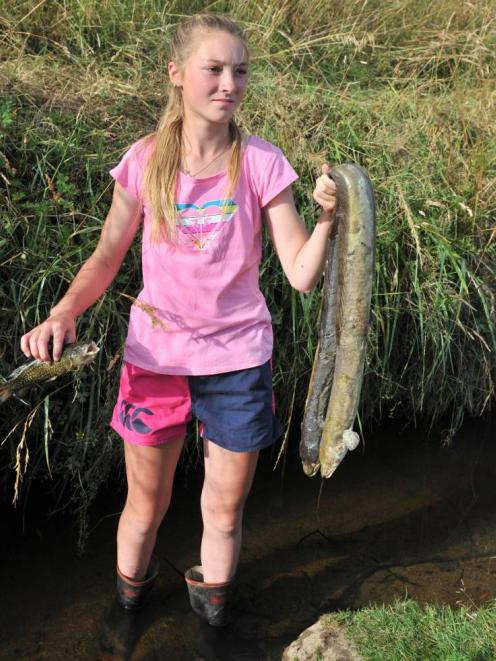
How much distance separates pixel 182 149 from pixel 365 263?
71 centimetres

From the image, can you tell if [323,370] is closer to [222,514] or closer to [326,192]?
[326,192]

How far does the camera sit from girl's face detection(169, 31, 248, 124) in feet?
7.84

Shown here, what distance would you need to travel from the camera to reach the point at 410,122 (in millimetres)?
4566

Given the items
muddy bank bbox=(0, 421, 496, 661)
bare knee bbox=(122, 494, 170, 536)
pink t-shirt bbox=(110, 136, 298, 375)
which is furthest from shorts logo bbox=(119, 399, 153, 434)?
muddy bank bbox=(0, 421, 496, 661)

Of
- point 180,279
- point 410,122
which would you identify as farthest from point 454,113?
point 180,279

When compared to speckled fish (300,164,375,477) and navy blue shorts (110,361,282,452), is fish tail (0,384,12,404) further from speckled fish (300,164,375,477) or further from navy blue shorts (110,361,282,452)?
speckled fish (300,164,375,477)

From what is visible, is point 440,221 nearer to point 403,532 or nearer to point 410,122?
point 410,122

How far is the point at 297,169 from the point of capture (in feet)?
13.2

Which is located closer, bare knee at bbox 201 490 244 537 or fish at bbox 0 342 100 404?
fish at bbox 0 342 100 404

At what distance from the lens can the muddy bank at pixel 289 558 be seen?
302 centimetres

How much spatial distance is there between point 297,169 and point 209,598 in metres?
2.05

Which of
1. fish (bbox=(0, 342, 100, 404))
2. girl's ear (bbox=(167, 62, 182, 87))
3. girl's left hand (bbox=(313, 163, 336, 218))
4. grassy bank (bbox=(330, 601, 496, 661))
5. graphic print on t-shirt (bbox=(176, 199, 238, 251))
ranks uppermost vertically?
girl's ear (bbox=(167, 62, 182, 87))

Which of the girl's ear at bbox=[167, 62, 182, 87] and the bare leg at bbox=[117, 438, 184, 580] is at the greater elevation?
the girl's ear at bbox=[167, 62, 182, 87]

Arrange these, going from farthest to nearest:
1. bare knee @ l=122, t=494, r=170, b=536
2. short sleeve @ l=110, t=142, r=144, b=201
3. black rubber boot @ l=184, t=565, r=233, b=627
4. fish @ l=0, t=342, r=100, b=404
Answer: black rubber boot @ l=184, t=565, r=233, b=627 → bare knee @ l=122, t=494, r=170, b=536 → short sleeve @ l=110, t=142, r=144, b=201 → fish @ l=0, t=342, r=100, b=404
